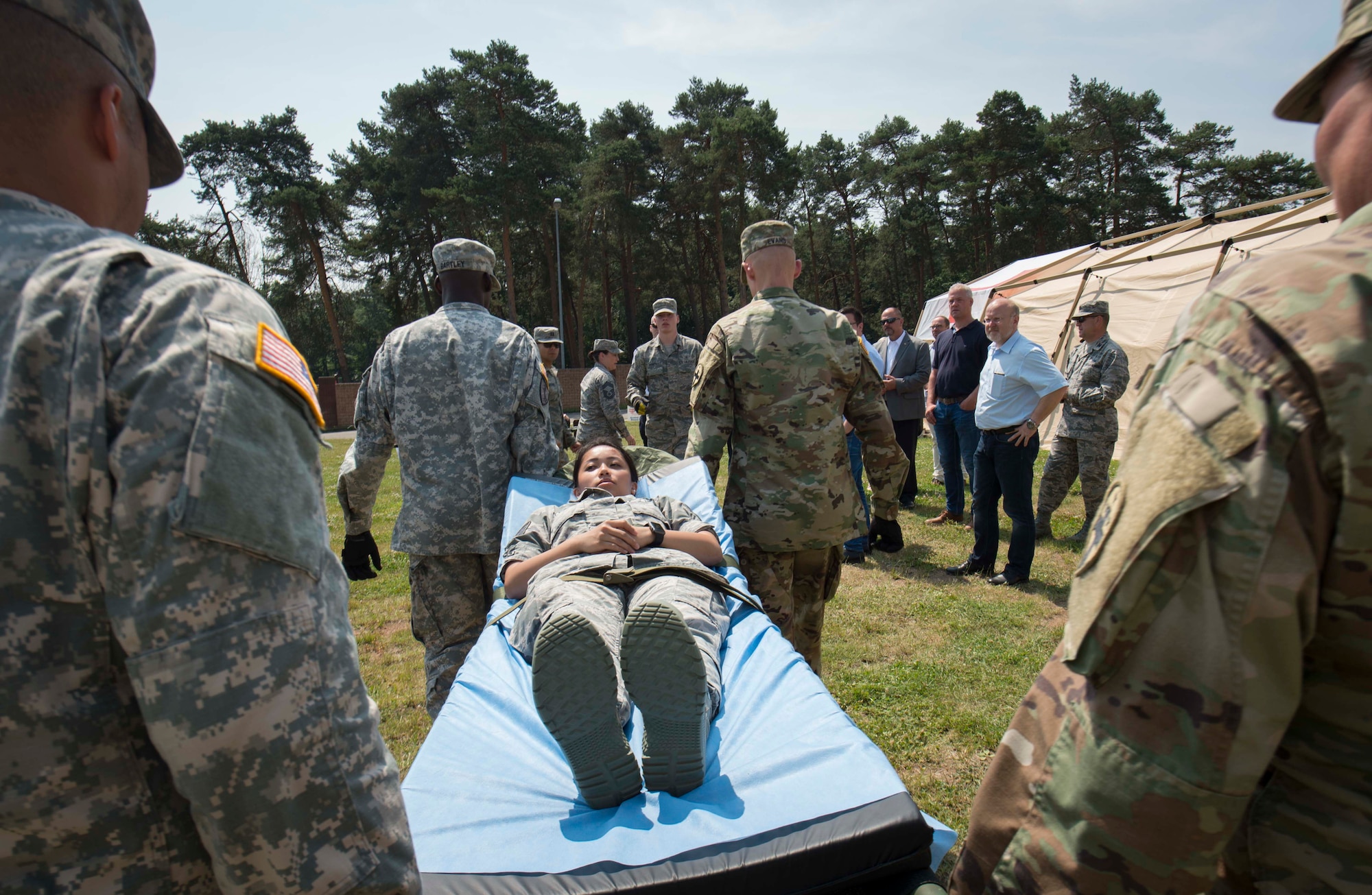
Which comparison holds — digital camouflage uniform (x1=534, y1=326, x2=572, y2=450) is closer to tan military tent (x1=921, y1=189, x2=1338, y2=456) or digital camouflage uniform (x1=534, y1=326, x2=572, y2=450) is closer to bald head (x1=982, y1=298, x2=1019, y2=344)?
bald head (x1=982, y1=298, x2=1019, y2=344)

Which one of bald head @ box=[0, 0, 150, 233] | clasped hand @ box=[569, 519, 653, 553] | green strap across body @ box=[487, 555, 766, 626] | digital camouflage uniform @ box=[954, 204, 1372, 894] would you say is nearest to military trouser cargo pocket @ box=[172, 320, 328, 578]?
bald head @ box=[0, 0, 150, 233]

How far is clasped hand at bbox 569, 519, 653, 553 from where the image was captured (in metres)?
3.02

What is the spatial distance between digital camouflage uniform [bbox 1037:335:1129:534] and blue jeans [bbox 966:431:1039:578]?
132 centimetres

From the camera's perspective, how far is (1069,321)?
10648mm

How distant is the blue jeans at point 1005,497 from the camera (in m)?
5.29

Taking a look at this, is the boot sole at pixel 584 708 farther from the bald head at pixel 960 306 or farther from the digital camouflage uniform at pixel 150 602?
the bald head at pixel 960 306

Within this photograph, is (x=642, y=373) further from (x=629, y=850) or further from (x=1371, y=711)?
(x=1371, y=711)

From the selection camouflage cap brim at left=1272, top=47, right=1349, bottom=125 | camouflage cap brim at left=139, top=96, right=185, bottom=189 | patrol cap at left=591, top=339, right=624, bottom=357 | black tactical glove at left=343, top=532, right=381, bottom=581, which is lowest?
black tactical glove at left=343, top=532, right=381, bottom=581

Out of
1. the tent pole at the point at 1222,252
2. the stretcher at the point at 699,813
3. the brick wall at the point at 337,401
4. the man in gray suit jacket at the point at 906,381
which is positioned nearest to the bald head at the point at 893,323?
the man in gray suit jacket at the point at 906,381

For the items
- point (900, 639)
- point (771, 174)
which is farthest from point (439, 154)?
point (900, 639)

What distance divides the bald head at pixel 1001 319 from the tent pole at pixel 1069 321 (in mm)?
5534

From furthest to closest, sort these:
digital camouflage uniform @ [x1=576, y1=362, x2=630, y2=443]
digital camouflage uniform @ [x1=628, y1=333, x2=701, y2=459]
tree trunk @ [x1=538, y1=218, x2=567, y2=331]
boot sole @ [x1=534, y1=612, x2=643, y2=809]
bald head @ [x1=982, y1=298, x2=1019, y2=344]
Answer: tree trunk @ [x1=538, y1=218, x2=567, y2=331], digital camouflage uniform @ [x1=576, y1=362, x2=630, y2=443], digital camouflage uniform @ [x1=628, y1=333, x2=701, y2=459], bald head @ [x1=982, y1=298, x2=1019, y2=344], boot sole @ [x1=534, y1=612, x2=643, y2=809]

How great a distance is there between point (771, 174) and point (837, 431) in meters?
30.9

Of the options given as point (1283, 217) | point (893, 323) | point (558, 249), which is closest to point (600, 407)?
point (893, 323)
